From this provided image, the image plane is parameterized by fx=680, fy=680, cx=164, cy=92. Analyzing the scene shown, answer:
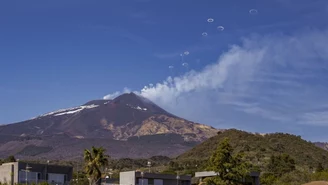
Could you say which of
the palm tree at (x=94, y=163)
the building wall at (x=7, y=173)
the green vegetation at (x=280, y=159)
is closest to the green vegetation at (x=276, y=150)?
the green vegetation at (x=280, y=159)

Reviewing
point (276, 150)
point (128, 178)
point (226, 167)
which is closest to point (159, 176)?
point (128, 178)

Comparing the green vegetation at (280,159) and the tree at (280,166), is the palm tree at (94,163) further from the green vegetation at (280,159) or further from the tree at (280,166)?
the tree at (280,166)

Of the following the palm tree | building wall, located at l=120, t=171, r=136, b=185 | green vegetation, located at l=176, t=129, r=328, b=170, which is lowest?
building wall, located at l=120, t=171, r=136, b=185

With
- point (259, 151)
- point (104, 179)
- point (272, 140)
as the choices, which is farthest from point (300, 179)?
point (272, 140)

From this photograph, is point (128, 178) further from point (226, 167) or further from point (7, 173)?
point (7, 173)

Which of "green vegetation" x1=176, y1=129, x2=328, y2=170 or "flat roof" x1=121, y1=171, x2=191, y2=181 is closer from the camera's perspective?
"flat roof" x1=121, y1=171, x2=191, y2=181

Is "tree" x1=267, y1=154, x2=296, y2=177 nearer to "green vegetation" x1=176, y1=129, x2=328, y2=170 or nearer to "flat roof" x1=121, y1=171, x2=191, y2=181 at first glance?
Answer: "green vegetation" x1=176, y1=129, x2=328, y2=170

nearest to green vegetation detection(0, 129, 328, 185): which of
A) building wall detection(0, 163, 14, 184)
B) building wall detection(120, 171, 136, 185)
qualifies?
building wall detection(120, 171, 136, 185)

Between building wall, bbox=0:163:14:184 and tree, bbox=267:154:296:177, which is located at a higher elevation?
tree, bbox=267:154:296:177
